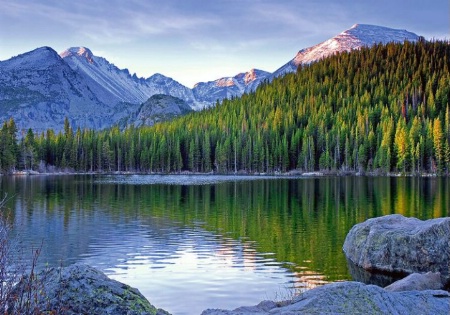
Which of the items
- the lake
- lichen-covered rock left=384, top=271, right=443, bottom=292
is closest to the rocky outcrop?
the lake

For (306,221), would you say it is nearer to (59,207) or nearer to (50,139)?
(59,207)

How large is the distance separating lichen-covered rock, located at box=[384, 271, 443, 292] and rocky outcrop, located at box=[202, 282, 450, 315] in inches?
223

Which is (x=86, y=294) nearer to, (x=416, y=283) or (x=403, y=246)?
(x=416, y=283)

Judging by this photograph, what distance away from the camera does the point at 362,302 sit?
34.0 ft

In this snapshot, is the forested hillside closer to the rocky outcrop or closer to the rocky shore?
the rocky outcrop

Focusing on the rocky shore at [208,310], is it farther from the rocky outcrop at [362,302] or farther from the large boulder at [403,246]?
the large boulder at [403,246]

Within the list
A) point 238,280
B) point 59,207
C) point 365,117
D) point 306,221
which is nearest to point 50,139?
point 365,117

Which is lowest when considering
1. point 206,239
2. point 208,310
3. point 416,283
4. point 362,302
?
point 206,239

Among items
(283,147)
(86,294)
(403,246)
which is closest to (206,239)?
(403,246)

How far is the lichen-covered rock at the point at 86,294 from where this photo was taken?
10523mm

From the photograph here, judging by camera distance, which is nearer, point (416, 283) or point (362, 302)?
point (362, 302)

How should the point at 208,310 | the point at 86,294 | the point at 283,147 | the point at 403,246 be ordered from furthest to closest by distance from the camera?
the point at 283,147
the point at 403,246
the point at 208,310
the point at 86,294

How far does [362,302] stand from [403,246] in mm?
15922

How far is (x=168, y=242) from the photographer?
3588 cm
